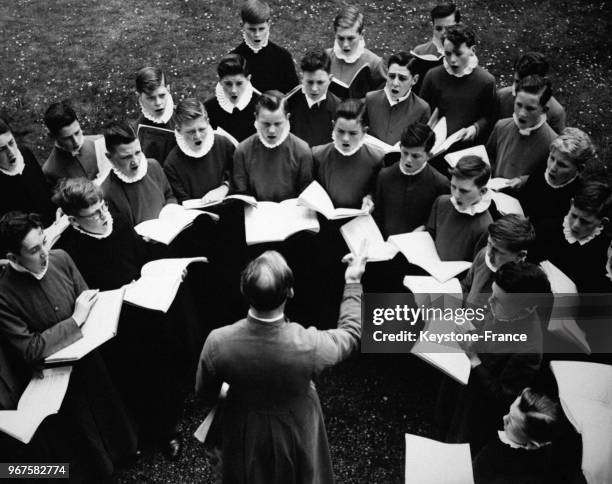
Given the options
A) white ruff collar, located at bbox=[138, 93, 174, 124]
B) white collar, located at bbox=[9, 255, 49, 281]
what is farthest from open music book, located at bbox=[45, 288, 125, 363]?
white ruff collar, located at bbox=[138, 93, 174, 124]

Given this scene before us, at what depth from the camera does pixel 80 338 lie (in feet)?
10.3

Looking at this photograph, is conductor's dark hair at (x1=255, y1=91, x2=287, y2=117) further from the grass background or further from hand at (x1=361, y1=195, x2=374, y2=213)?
the grass background

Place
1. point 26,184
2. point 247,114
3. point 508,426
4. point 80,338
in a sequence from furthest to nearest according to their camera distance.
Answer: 1. point 247,114
2. point 26,184
3. point 80,338
4. point 508,426

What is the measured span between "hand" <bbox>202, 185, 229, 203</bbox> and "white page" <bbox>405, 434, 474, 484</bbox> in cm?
224

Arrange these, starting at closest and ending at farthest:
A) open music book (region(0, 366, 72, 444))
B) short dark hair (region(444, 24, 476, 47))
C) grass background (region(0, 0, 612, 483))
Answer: open music book (region(0, 366, 72, 444))
short dark hair (region(444, 24, 476, 47))
grass background (region(0, 0, 612, 483))

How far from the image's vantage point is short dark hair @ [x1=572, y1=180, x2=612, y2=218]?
3326 millimetres

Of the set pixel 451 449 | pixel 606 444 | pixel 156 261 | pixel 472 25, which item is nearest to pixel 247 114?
pixel 156 261

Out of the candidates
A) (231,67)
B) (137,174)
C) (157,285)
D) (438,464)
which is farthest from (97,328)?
(231,67)

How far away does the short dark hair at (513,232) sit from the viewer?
3131 millimetres

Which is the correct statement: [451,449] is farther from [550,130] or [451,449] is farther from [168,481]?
[550,130]

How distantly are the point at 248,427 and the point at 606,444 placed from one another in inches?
66.0

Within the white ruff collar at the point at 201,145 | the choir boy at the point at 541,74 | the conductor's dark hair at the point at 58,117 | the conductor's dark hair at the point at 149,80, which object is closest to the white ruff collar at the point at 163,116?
the conductor's dark hair at the point at 149,80

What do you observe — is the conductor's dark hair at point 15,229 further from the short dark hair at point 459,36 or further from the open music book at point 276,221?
the short dark hair at point 459,36

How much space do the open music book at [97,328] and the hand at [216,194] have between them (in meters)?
1.07
